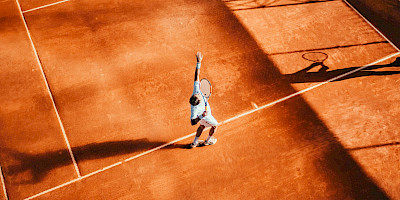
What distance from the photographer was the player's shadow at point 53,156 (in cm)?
690

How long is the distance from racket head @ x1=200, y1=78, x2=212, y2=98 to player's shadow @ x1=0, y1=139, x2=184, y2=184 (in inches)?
83.1

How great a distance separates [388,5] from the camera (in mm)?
11188

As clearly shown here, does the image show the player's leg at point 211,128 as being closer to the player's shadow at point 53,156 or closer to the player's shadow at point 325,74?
the player's shadow at point 53,156

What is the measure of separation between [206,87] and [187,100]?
2.59 meters

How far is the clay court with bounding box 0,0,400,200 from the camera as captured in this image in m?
6.88

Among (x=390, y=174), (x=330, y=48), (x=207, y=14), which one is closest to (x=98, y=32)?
(x=207, y=14)

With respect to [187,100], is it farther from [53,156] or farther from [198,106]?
[53,156]

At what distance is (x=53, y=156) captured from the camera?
23.6 ft

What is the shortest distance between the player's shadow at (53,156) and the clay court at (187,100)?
0.03 meters

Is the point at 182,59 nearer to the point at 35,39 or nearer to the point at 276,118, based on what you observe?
the point at 276,118

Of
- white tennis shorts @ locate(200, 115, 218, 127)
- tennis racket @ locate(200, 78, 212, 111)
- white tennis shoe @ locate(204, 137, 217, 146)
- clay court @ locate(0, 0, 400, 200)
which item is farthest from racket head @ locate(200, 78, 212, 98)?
clay court @ locate(0, 0, 400, 200)

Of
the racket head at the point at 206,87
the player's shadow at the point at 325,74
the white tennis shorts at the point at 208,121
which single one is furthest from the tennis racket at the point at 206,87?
the player's shadow at the point at 325,74

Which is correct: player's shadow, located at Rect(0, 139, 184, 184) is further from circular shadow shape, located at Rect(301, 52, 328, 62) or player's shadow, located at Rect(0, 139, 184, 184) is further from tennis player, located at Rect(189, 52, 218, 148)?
circular shadow shape, located at Rect(301, 52, 328, 62)

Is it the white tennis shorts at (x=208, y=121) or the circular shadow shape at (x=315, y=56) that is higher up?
the white tennis shorts at (x=208, y=121)
